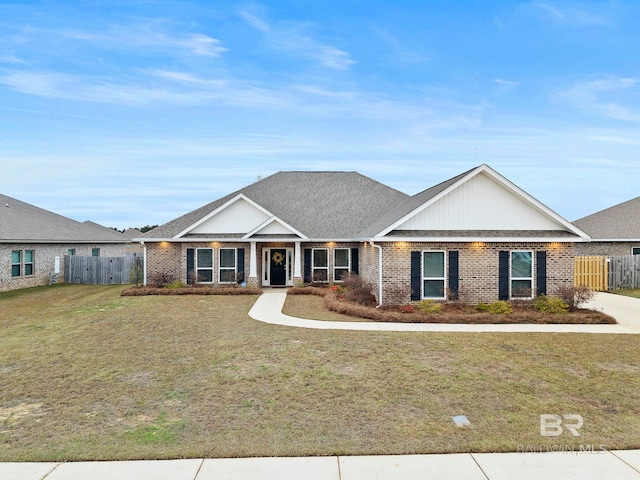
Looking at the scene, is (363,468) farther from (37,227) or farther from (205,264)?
(37,227)

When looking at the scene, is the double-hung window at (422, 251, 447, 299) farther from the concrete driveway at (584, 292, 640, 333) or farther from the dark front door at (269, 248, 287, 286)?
→ the dark front door at (269, 248, 287, 286)

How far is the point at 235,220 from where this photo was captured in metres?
23.2

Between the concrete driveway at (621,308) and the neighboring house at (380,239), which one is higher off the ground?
the neighboring house at (380,239)

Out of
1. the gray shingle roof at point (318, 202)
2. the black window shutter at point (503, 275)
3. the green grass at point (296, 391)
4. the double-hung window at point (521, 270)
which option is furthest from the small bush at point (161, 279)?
the double-hung window at point (521, 270)

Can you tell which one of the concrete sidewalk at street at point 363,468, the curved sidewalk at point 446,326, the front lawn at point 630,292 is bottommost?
the front lawn at point 630,292

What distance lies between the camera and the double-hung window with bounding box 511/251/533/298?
16.6 meters

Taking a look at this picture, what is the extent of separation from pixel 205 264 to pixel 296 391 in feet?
55.6

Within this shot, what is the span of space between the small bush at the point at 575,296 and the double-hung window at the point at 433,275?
4.18 meters

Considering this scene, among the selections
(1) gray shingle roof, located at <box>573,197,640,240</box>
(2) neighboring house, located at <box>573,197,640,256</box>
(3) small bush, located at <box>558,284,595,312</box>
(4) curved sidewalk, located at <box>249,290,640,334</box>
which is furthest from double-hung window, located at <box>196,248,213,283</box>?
(1) gray shingle roof, located at <box>573,197,640,240</box>

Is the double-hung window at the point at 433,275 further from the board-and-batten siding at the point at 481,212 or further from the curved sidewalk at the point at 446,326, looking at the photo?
the curved sidewalk at the point at 446,326

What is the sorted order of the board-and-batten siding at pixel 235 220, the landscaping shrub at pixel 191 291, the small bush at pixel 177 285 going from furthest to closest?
the board-and-batten siding at pixel 235 220 → the small bush at pixel 177 285 → the landscaping shrub at pixel 191 291

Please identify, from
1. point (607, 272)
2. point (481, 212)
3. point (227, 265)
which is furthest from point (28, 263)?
point (607, 272)

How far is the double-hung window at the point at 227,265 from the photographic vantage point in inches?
910

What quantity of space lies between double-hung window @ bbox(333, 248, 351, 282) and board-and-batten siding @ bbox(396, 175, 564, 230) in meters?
7.62
